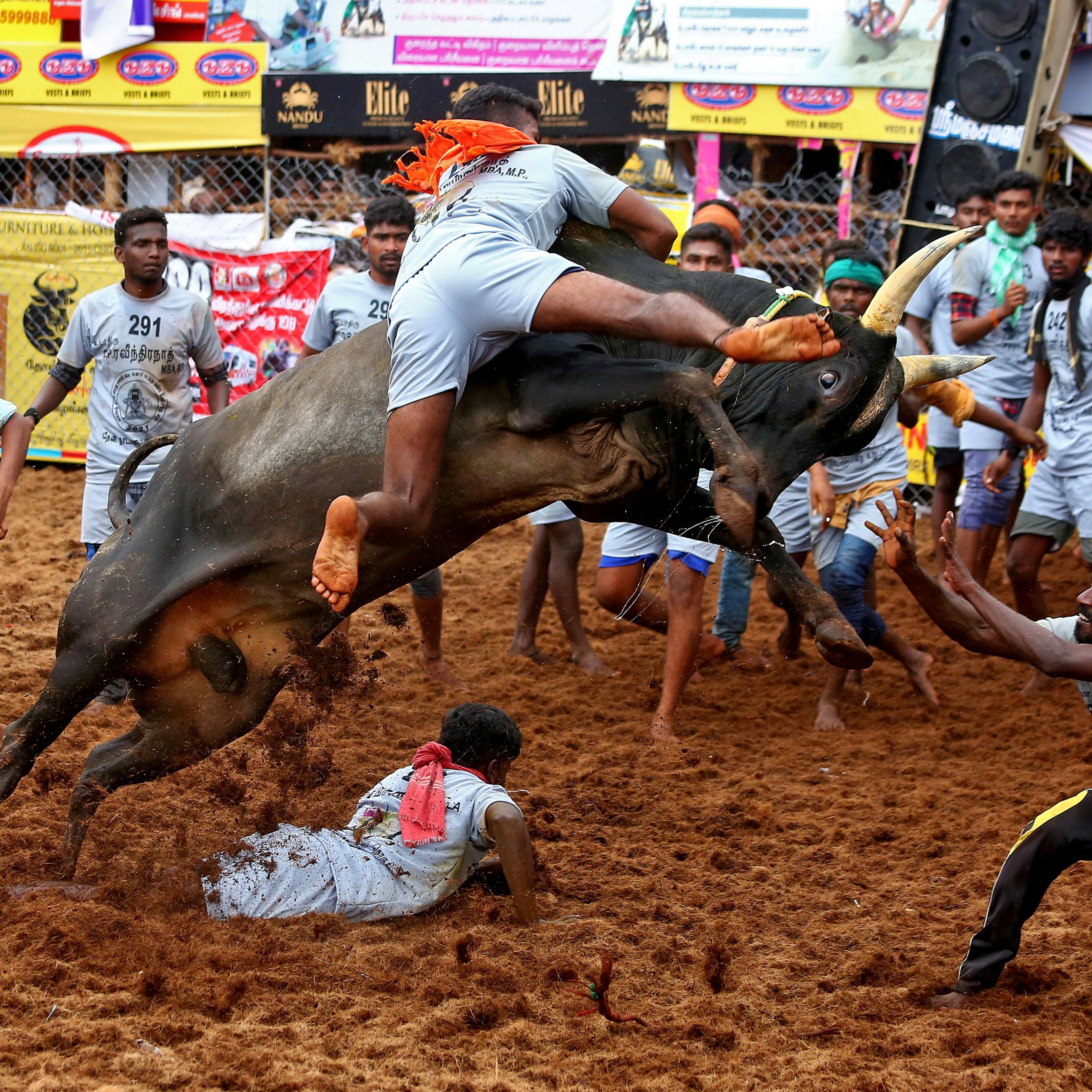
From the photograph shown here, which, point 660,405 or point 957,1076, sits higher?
point 660,405

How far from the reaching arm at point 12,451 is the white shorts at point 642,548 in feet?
8.94

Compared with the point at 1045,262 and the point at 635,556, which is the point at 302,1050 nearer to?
the point at 635,556

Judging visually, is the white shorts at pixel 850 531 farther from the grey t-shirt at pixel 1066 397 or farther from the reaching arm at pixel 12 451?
the reaching arm at pixel 12 451

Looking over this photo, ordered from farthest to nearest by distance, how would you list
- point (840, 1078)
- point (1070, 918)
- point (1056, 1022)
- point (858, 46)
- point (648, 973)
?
point (858, 46)
point (1070, 918)
point (648, 973)
point (1056, 1022)
point (840, 1078)

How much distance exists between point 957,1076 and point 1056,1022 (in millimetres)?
482

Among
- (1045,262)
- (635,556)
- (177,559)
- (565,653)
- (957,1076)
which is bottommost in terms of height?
(565,653)

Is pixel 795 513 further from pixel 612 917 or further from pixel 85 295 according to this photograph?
pixel 85 295

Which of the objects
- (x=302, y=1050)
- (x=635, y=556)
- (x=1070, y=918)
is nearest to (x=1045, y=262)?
(x=635, y=556)

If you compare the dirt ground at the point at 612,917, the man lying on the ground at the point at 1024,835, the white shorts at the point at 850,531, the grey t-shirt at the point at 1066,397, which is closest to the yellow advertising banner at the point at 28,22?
the dirt ground at the point at 612,917

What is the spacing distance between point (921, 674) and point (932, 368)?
3241 millimetres

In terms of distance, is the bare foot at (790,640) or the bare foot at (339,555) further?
the bare foot at (790,640)

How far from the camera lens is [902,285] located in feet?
12.2

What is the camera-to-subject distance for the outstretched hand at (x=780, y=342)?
3230 millimetres

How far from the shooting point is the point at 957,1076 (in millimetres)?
3363
